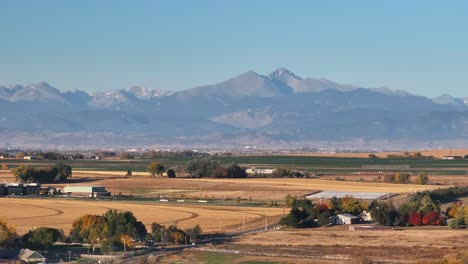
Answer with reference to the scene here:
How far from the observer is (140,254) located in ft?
210

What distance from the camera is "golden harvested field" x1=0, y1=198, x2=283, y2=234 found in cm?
7906

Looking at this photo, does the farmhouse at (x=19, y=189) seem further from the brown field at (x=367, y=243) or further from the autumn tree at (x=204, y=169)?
the brown field at (x=367, y=243)

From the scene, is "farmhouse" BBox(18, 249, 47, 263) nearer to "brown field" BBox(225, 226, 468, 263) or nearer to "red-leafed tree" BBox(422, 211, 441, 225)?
"brown field" BBox(225, 226, 468, 263)

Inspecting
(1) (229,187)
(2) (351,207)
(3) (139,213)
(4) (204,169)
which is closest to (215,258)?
(3) (139,213)

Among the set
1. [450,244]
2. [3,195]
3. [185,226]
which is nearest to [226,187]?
[3,195]

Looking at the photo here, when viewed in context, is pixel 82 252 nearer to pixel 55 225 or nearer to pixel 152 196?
pixel 55 225

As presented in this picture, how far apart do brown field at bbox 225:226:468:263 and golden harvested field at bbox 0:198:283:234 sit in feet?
21.1

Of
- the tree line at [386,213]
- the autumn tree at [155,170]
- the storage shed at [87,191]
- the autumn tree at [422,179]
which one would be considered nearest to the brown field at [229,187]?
the storage shed at [87,191]

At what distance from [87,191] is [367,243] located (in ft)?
147

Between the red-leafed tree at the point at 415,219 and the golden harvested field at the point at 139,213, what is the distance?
927 cm

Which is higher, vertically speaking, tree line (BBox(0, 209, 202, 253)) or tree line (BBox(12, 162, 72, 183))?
tree line (BBox(12, 162, 72, 183))

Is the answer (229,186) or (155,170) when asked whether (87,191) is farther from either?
(155,170)

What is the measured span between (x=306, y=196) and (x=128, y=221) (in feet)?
105

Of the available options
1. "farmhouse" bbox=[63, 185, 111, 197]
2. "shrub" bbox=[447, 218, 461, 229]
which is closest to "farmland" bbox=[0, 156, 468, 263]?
"farmhouse" bbox=[63, 185, 111, 197]
